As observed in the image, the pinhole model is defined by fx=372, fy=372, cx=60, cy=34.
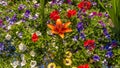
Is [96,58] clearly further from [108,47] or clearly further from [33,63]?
[33,63]

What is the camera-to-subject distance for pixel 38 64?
239 inches

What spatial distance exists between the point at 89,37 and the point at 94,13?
883mm

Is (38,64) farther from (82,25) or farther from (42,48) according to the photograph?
(82,25)

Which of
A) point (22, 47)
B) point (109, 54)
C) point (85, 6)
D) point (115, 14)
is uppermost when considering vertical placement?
point (115, 14)

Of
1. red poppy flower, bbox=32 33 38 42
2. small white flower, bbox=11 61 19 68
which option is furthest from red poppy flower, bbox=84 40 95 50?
small white flower, bbox=11 61 19 68

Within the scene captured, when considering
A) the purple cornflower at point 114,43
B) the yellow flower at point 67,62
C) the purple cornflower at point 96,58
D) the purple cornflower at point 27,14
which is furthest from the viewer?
the purple cornflower at point 27,14

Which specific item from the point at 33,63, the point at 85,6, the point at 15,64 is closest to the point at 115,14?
the point at 85,6

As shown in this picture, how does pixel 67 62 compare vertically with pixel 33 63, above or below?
above

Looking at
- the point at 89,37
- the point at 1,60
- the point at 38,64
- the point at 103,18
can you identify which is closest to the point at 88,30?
the point at 89,37

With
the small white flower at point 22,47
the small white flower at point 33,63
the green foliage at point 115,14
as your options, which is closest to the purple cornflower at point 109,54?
the green foliage at point 115,14

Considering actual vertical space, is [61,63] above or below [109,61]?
above

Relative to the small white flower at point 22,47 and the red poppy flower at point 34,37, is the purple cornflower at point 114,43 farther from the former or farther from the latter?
the small white flower at point 22,47

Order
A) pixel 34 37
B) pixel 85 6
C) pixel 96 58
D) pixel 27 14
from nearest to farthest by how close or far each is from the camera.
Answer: pixel 96 58, pixel 34 37, pixel 27 14, pixel 85 6

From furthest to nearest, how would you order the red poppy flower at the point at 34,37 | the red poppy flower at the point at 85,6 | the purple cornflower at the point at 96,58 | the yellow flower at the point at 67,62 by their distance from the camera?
the red poppy flower at the point at 85,6 → the red poppy flower at the point at 34,37 → the purple cornflower at the point at 96,58 → the yellow flower at the point at 67,62
